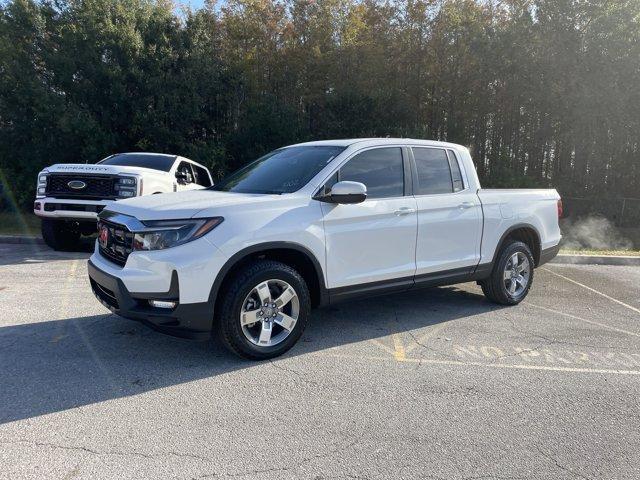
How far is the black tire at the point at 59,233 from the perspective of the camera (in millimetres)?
9633

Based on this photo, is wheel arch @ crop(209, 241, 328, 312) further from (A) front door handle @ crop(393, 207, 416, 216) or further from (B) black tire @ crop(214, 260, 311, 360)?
(A) front door handle @ crop(393, 207, 416, 216)

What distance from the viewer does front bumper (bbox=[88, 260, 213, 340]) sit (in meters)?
3.98

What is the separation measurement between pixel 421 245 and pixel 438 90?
17501 mm

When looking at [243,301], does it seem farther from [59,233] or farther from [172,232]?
[59,233]

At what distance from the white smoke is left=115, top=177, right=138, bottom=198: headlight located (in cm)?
1039

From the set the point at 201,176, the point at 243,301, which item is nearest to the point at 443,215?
the point at 243,301

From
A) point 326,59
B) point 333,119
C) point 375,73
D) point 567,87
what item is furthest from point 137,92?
point 567,87

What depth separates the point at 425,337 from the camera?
523 cm

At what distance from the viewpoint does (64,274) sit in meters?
7.60

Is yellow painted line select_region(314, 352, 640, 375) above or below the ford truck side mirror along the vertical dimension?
below

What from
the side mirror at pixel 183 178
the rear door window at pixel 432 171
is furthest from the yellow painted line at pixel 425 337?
the side mirror at pixel 183 178

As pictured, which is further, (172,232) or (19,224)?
(19,224)

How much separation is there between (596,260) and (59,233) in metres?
10.1

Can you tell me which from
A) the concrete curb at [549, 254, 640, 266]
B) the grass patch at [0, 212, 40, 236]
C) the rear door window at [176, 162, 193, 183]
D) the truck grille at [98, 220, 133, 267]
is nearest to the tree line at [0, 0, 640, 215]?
the grass patch at [0, 212, 40, 236]
